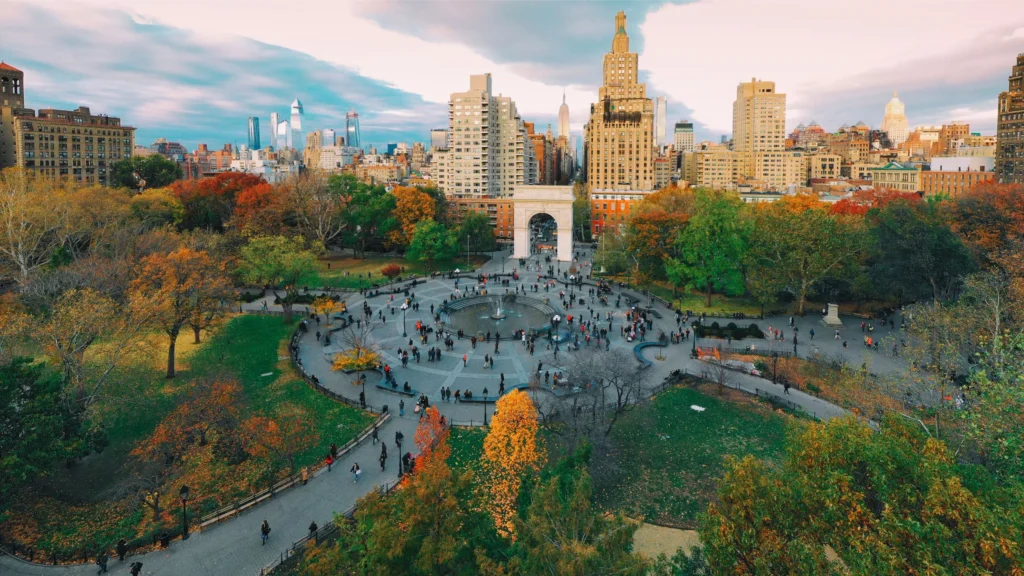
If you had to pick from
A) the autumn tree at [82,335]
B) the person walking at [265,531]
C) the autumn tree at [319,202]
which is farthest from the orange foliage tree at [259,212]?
the person walking at [265,531]

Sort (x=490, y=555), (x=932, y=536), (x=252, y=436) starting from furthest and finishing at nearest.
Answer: (x=252, y=436)
(x=490, y=555)
(x=932, y=536)

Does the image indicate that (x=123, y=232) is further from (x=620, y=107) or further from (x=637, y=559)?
(x=620, y=107)

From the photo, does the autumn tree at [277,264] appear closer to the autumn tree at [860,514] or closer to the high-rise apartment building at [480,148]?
the autumn tree at [860,514]

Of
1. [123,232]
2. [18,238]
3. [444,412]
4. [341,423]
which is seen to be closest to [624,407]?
[444,412]

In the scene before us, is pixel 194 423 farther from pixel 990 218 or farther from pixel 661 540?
pixel 990 218

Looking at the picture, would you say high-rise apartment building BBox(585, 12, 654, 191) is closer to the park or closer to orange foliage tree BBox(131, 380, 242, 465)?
the park

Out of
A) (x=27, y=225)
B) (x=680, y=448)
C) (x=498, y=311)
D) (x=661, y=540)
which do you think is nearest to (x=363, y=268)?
(x=498, y=311)

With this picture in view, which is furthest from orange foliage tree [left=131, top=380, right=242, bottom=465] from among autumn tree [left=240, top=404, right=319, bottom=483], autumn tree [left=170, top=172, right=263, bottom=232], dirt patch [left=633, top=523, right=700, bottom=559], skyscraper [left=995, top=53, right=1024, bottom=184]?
skyscraper [left=995, top=53, right=1024, bottom=184]
